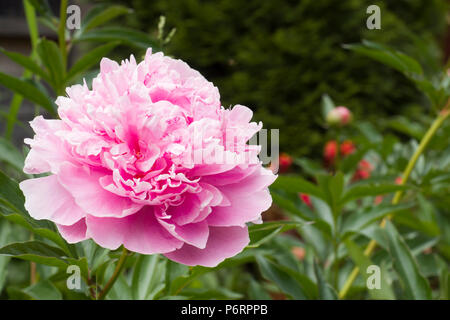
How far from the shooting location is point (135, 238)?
0.39 m

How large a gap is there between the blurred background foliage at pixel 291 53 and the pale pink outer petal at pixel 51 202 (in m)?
3.02

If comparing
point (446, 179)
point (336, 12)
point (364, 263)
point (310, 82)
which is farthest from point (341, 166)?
point (336, 12)

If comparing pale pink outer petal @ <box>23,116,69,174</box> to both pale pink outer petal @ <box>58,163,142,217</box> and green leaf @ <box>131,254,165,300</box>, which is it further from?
green leaf @ <box>131,254,165,300</box>

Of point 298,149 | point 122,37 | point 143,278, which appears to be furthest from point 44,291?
point 298,149

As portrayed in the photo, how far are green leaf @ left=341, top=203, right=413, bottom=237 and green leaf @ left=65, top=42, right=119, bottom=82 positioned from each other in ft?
1.42

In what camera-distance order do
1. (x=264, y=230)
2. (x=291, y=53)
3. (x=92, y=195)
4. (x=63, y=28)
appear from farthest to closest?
(x=291, y=53) < (x=63, y=28) < (x=264, y=230) < (x=92, y=195)

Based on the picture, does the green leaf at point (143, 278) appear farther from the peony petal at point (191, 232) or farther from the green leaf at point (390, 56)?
the green leaf at point (390, 56)

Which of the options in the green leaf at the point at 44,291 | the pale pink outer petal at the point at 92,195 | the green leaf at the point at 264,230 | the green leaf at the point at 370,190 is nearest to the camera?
the pale pink outer petal at the point at 92,195

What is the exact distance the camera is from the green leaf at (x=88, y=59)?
2.39 ft

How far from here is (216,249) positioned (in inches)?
16.1

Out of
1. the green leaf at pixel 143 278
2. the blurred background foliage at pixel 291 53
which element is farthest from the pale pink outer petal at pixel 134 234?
the blurred background foliage at pixel 291 53

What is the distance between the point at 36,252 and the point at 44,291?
0.61ft

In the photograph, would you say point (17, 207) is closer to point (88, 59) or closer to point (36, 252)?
point (36, 252)
